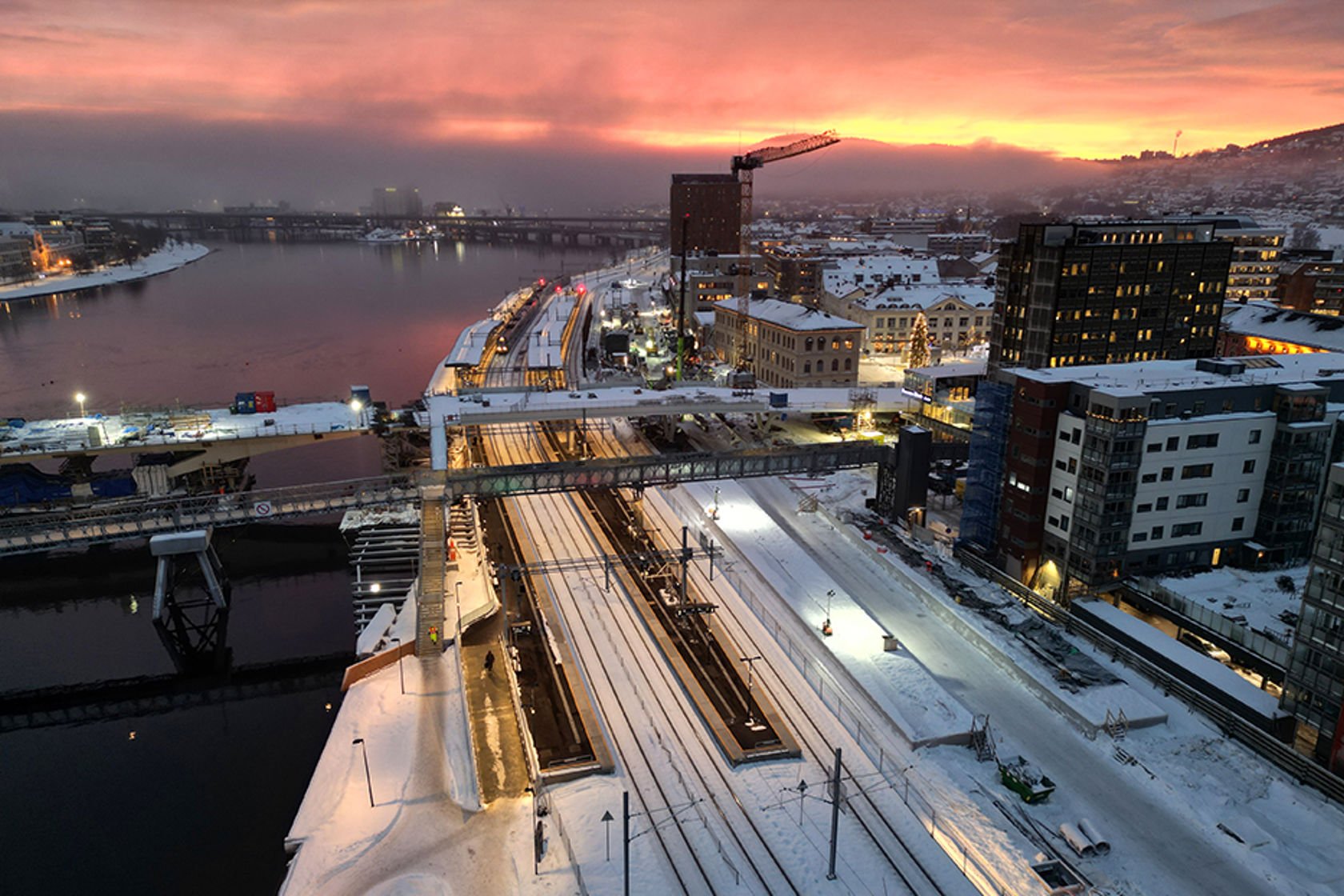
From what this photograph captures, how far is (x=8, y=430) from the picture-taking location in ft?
222

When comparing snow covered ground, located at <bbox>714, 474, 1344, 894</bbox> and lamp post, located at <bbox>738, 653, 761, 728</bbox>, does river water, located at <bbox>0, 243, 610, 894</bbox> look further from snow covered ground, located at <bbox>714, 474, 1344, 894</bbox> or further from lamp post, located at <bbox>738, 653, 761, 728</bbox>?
snow covered ground, located at <bbox>714, 474, 1344, 894</bbox>

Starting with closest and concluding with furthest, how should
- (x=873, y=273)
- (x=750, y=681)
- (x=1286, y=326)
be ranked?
(x=750, y=681)
(x=1286, y=326)
(x=873, y=273)

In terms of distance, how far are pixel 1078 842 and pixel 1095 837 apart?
0.76m

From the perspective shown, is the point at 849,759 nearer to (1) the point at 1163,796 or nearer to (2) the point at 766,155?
(1) the point at 1163,796

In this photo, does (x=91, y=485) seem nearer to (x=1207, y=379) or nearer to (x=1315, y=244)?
(x=1207, y=379)

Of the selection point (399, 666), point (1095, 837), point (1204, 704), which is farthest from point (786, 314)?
point (1095, 837)

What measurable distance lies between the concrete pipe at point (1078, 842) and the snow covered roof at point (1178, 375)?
24.9 metres

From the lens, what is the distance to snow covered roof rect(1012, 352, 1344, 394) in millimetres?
47281

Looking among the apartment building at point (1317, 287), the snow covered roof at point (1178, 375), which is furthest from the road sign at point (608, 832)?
the apartment building at point (1317, 287)

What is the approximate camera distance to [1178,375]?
50.3m

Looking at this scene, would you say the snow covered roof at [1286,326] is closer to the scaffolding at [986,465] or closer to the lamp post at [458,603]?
the scaffolding at [986,465]

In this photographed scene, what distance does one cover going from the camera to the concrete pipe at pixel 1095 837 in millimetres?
29844

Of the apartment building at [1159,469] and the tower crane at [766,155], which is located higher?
the tower crane at [766,155]

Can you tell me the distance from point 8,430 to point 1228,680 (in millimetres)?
84915
